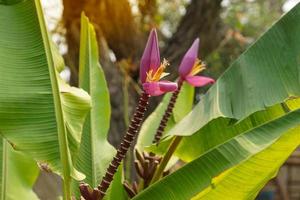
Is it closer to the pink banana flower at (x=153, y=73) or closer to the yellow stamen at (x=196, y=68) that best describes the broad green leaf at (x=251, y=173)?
the pink banana flower at (x=153, y=73)

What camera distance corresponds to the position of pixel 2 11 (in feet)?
4.19

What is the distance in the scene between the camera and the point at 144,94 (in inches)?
47.7

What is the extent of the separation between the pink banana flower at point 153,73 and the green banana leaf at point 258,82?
13 cm

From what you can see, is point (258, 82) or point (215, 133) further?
point (215, 133)

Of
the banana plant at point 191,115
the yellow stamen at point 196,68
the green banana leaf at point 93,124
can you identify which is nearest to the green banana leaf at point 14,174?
the green banana leaf at point 93,124

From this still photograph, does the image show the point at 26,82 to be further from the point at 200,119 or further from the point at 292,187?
the point at 292,187

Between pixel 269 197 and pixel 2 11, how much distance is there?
5.04m

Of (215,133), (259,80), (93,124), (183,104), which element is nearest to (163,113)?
(183,104)

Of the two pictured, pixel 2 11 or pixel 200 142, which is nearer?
pixel 2 11

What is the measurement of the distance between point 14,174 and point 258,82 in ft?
2.58

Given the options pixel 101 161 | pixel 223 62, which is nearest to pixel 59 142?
pixel 101 161

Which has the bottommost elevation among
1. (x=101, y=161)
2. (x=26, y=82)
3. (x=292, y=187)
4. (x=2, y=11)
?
(x=292, y=187)

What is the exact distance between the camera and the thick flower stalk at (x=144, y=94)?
1.20 m

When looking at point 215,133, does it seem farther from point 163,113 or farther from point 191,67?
point 163,113
